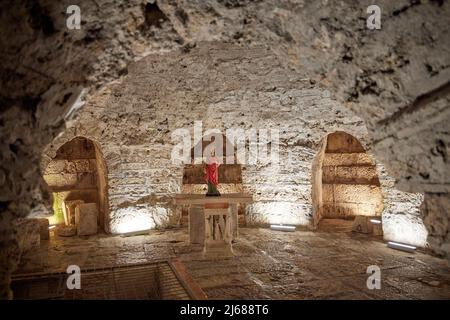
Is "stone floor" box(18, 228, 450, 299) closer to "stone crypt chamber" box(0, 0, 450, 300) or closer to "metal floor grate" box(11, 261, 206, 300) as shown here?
"stone crypt chamber" box(0, 0, 450, 300)

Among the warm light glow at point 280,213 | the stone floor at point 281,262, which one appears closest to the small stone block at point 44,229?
the stone floor at point 281,262

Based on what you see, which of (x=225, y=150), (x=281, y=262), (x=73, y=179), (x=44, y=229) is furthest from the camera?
(x=225, y=150)

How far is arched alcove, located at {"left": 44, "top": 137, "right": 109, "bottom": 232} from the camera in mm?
9805

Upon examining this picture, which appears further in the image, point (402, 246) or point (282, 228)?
point (282, 228)

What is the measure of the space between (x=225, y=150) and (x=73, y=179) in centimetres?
450

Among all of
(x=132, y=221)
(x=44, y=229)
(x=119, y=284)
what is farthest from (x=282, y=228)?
(x=44, y=229)

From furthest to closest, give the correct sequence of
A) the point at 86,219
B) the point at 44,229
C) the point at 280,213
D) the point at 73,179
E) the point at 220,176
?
the point at 220,176 → the point at 73,179 → the point at 280,213 → the point at 86,219 → the point at 44,229

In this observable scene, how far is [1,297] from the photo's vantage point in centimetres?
355

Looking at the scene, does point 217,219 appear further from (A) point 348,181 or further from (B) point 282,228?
(A) point 348,181

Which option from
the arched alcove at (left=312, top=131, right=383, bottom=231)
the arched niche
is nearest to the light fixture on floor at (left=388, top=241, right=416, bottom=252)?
the arched alcove at (left=312, top=131, right=383, bottom=231)

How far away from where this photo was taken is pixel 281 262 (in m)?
6.43

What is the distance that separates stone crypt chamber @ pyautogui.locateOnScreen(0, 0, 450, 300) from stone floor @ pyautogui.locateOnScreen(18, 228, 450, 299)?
0.16 feet

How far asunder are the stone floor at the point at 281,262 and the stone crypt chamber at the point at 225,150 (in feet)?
0.16
